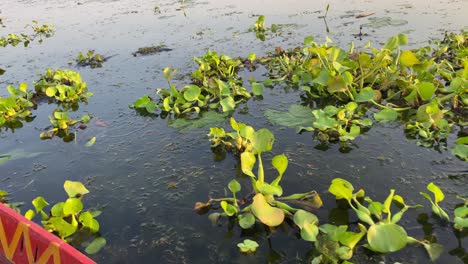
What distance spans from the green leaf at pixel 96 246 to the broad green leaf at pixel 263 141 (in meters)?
1.29

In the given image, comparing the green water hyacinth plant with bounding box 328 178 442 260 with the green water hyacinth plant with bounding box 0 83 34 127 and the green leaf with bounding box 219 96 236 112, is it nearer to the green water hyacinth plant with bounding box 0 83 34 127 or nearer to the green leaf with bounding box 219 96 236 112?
the green leaf with bounding box 219 96 236 112

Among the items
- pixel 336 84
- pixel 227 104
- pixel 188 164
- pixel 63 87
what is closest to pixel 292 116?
pixel 336 84

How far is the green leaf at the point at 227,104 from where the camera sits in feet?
13.9

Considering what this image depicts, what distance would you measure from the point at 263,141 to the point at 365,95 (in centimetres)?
161

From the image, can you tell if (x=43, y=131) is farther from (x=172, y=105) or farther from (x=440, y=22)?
(x=440, y=22)

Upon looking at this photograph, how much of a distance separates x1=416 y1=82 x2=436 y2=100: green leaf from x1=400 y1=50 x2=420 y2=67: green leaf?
0.37 m

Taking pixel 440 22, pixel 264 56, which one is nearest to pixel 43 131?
pixel 264 56

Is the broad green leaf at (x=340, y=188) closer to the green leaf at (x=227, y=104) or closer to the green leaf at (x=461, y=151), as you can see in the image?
the green leaf at (x=461, y=151)

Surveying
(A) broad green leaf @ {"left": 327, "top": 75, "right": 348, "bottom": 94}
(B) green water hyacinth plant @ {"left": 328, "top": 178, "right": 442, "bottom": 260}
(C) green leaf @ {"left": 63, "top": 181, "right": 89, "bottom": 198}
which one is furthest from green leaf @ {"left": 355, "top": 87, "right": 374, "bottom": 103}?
(C) green leaf @ {"left": 63, "top": 181, "right": 89, "bottom": 198}

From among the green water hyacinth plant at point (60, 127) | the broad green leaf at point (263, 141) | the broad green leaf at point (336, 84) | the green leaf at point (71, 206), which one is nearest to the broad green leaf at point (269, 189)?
the broad green leaf at point (263, 141)

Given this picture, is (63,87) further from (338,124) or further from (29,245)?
(338,124)

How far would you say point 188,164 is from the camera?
11.2ft

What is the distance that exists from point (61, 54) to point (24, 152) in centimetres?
422

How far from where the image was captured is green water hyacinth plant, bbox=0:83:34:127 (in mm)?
4613
